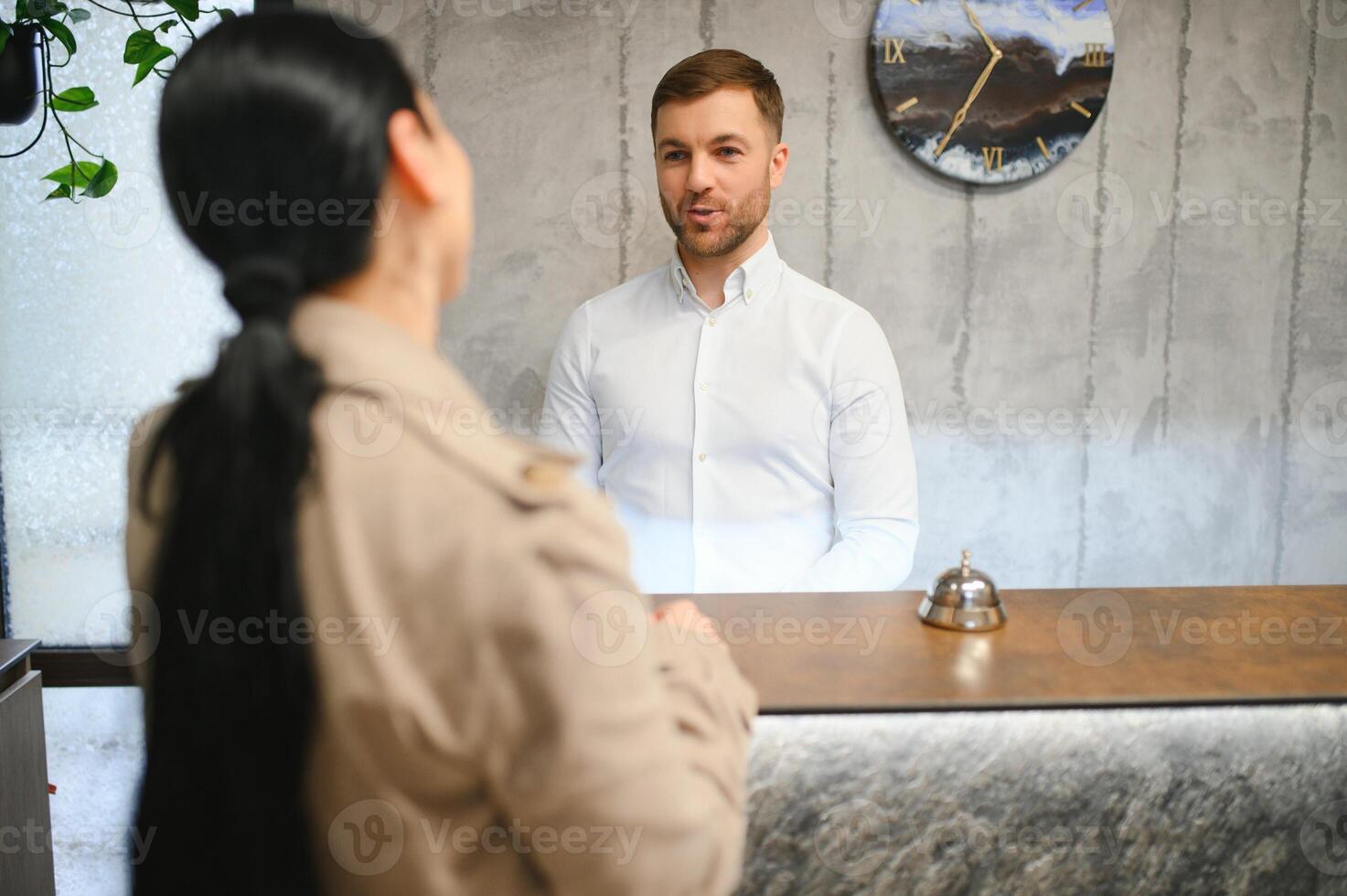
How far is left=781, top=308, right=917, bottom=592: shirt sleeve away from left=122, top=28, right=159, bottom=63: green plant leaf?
1546mm

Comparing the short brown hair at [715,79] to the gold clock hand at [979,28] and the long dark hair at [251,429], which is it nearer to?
the gold clock hand at [979,28]

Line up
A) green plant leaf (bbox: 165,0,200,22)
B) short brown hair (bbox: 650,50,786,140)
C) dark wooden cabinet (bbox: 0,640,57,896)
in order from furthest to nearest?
short brown hair (bbox: 650,50,786,140) < green plant leaf (bbox: 165,0,200,22) < dark wooden cabinet (bbox: 0,640,57,896)

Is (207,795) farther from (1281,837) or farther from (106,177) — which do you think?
(106,177)

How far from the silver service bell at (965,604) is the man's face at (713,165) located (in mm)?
1208

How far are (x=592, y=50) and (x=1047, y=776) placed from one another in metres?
2.28

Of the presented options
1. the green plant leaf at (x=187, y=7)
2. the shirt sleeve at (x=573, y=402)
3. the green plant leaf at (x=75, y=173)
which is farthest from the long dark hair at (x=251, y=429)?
the shirt sleeve at (x=573, y=402)

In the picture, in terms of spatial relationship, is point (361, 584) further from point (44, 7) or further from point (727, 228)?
point (44, 7)

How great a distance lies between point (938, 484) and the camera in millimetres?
2959

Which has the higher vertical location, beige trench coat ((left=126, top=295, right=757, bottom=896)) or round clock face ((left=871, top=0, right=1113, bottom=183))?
round clock face ((left=871, top=0, right=1113, bottom=183))

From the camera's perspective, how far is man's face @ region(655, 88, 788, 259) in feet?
7.32

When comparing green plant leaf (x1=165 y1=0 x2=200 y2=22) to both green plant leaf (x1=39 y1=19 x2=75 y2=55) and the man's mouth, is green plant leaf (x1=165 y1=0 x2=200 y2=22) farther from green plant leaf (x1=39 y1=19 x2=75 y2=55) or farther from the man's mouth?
the man's mouth

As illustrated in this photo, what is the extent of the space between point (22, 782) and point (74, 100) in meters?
1.31

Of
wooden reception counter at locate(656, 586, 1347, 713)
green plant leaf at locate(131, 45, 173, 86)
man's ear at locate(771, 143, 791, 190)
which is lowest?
wooden reception counter at locate(656, 586, 1347, 713)

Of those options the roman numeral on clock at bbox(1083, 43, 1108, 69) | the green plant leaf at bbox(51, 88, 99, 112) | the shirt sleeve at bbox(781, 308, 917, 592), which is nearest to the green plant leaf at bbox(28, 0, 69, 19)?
the green plant leaf at bbox(51, 88, 99, 112)
